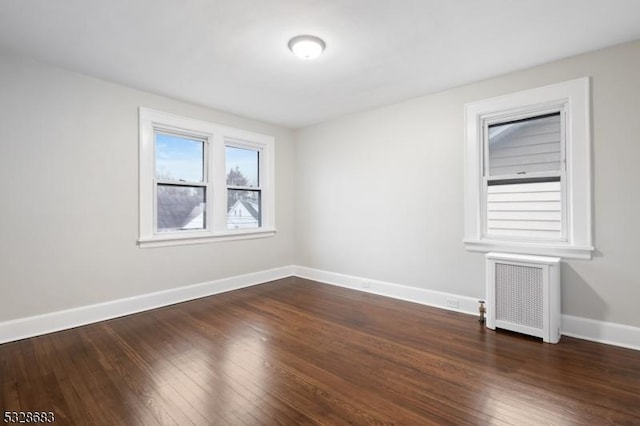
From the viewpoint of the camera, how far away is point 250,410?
6.02ft

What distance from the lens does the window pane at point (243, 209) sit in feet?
15.6

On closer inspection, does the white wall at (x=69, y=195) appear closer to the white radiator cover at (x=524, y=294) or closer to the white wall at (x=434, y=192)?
the white wall at (x=434, y=192)

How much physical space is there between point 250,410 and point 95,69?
3.54m

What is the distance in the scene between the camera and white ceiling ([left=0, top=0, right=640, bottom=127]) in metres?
2.18

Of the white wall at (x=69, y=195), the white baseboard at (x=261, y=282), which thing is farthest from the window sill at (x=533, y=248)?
the white wall at (x=69, y=195)

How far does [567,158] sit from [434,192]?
132 centimetres

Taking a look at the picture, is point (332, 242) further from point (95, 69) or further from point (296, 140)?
point (95, 69)

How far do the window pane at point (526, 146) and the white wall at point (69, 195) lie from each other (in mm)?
3976

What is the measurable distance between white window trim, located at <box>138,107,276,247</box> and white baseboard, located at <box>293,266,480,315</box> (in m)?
1.14

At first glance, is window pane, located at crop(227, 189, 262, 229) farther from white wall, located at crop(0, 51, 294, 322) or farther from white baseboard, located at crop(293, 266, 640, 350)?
white baseboard, located at crop(293, 266, 640, 350)

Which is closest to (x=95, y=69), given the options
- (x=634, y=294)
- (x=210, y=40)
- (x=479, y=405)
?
(x=210, y=40)

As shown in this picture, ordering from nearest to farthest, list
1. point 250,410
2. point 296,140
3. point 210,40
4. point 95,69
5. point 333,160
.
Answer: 1. point 250,410
2. point 210,40
3. point 95,69
4. point 333,160
5. point 296,140

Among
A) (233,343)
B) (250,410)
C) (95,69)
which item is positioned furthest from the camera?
(95,69)

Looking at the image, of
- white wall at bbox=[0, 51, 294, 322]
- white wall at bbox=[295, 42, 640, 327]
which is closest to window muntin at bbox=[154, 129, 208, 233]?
white wall at bbox=[0, 51, 294, 322]
